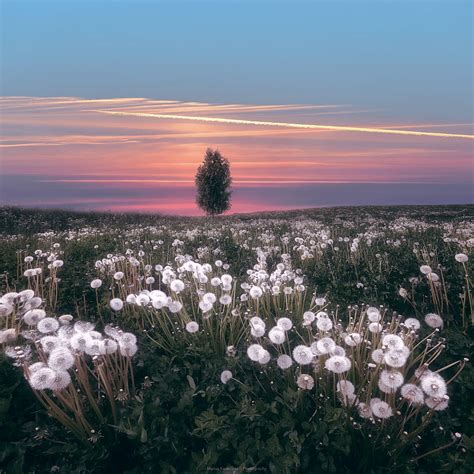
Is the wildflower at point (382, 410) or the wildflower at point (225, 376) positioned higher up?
the wildflower at point (382, 410)

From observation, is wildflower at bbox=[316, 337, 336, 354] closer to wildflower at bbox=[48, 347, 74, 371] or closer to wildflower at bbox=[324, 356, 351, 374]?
wildflower at bbox=[324, 356, 351, 374]

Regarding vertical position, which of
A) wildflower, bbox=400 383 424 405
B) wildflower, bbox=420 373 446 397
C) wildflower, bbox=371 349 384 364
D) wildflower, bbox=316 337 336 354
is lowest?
wildflower, bbox=400 383 424 405

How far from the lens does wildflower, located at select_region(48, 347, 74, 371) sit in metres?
3.02

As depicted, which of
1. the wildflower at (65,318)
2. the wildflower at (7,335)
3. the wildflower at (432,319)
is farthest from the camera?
the wildflower at (432,319)

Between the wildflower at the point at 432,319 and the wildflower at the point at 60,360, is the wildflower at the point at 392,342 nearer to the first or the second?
the wildflower at the point at 432,319

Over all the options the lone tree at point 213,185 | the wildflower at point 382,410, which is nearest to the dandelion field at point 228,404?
the wildflower at point 382,410

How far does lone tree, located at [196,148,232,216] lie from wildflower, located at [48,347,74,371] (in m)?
44.1

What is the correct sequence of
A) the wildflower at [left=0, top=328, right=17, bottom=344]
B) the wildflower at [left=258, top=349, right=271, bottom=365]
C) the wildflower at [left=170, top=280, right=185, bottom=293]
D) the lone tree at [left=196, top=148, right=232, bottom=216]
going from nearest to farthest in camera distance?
the wildflower at [left=258, top=349, right=271, bottom=365] < the wildflower at [left=0, top=328, right=17, bottom=344] < the wildflower at [left=170, top=280, right=185, bottom=293] < the lone tree at [left=196, top=148, right=232, bottom=216]

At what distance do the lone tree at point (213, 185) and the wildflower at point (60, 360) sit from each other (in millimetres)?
44085

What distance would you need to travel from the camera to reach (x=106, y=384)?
3371 mm

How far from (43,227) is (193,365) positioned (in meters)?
20.9

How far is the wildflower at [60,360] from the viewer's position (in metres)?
3.02

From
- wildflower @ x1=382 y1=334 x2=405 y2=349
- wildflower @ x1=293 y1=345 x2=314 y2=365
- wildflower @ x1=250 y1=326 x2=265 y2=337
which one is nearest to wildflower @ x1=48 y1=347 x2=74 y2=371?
wildflower @ x1=250 y1=326 x2=265 y2=337

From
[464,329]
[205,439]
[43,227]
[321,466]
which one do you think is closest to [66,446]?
[205,439]
